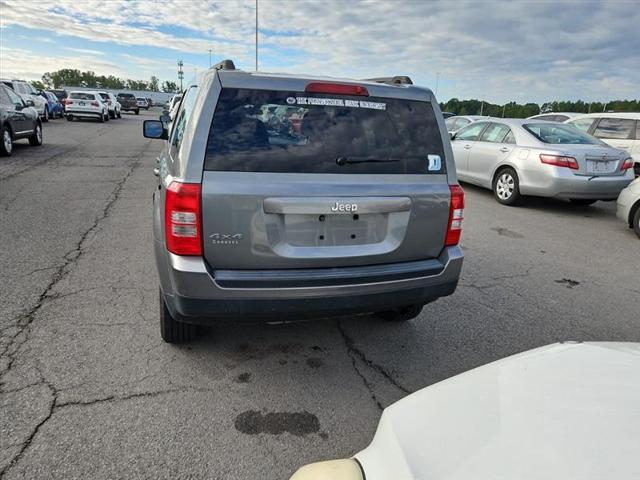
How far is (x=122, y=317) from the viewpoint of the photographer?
3742mm

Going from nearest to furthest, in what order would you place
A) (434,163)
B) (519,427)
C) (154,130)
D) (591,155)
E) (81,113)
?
(519,427)
(434,163)
(154,130)
(591,155)
(81,113)

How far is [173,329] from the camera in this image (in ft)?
10.8

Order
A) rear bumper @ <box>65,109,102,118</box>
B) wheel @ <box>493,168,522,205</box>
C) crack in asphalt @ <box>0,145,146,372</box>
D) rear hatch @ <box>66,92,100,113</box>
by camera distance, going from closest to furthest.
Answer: crack in asphalt @ <box>0,145,146,372</box> → wheel @ <box>493,168,522,205</box> → rear hatch @ <box>66,92,100,113</box> → rear bumper @ <box>65,109,102,118</box>

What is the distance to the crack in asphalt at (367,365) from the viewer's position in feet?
9.87

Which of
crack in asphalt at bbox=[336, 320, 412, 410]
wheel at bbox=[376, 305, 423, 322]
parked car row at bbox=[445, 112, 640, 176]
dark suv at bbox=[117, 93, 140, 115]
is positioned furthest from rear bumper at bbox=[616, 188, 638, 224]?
dark suv at bbox=[117, 93, 140, 115]

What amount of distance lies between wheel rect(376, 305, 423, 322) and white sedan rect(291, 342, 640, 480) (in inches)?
73.4

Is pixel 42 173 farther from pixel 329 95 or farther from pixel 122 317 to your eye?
pixel 329 95

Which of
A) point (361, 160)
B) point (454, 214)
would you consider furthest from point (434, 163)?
point (361, 160)

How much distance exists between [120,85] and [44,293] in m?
151

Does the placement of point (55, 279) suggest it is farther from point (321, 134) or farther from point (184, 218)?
point (321, 134)

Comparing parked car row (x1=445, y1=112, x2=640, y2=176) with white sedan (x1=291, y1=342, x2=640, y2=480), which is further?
parked car row (x1=445, y1=112, x2=640, y2=176)

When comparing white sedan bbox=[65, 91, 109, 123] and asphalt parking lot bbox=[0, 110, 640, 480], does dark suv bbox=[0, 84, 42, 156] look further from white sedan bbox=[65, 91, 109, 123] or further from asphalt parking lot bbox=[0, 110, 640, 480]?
white sedan bbox=[65, 91, 109, 123]

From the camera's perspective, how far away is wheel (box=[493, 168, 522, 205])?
884cm

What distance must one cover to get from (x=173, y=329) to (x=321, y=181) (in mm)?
1580
